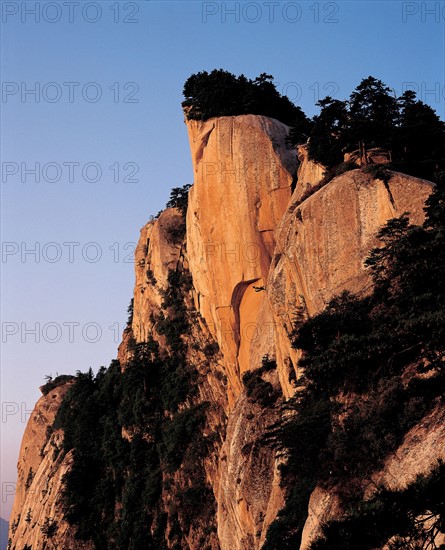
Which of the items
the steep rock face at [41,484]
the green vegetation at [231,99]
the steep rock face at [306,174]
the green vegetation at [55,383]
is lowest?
the steep rock face at [41,484]

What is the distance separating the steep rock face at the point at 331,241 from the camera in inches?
1503

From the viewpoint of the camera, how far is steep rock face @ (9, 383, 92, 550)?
2840 inches

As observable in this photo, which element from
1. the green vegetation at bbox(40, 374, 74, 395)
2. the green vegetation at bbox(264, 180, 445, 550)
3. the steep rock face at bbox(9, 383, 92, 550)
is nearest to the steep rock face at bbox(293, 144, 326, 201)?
the green vegetation at bbox(264, 180, 445, 550)

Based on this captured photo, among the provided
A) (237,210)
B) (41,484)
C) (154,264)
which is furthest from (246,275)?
(41,484)

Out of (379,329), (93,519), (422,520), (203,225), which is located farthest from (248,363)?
(422,520)

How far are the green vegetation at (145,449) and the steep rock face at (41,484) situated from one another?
158 centimetres

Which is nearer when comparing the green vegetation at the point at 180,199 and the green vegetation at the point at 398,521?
the green vegetation at the point at 398,521

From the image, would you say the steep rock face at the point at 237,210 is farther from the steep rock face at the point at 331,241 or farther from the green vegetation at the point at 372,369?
the green vegetation at the point at 372,369

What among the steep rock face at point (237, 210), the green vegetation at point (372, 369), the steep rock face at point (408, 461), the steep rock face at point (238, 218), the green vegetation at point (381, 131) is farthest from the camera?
the steep rock face at point (237, 210)

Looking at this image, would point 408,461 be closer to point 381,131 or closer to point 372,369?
point 372,369

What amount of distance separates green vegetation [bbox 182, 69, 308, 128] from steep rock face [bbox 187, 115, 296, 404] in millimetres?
1214

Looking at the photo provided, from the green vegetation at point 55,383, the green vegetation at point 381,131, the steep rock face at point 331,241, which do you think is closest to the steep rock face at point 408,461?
the steep rock face at point 331,241

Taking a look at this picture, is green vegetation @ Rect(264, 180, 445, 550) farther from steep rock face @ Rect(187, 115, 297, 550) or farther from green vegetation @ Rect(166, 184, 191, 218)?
green vegetation @ Rect(166, 184, 191, 218)

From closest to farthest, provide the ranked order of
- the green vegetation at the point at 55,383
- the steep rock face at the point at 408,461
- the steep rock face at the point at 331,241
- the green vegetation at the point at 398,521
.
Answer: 1. the green vegetation at the point at 398,521
2. the steep rock face at the point at 408,461
3. the steep rock face at the point at 331,241
4. the green vegetation at the point at 55,383
